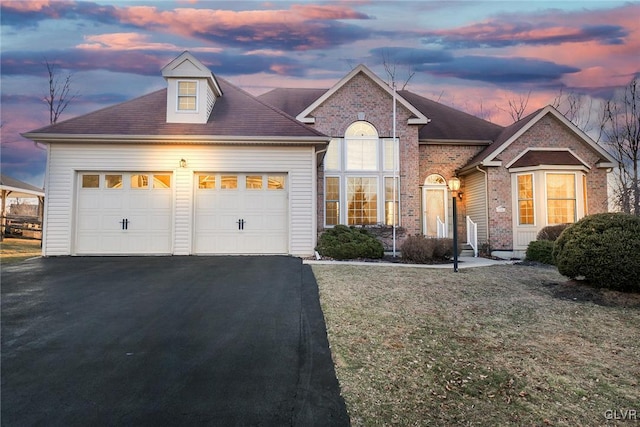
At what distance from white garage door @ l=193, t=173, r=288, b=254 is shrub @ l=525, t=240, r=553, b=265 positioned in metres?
8.64

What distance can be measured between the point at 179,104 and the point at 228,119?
1740mm

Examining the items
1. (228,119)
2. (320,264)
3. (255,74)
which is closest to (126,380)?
(320,264)

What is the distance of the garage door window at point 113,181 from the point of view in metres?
11.3

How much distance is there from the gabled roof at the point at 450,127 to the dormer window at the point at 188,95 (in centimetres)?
942

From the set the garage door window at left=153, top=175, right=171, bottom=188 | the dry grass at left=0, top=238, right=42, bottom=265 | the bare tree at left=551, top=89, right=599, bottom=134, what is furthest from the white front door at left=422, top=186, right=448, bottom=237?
the dry grass at left=0, top=238, right=42, bottom=265

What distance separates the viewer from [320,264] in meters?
9.69

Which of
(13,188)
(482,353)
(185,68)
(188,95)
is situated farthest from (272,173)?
(13,188)

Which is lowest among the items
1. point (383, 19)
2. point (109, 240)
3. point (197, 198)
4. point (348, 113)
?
point (109, 240)

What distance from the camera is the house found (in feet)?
36.5

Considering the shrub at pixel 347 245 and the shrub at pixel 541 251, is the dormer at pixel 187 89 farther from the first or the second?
the shrub at pixel 541 251

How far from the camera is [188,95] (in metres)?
12.3

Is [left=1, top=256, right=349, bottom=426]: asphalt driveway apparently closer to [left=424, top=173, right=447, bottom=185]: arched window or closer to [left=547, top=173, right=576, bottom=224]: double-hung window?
[left=424, top=173, right=447, bottom=185]: arched window

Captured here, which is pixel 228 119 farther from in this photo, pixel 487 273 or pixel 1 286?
pixel 487 273

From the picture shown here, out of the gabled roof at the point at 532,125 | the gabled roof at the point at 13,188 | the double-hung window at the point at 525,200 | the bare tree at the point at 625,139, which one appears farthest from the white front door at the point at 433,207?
the gabled roof at the point at 13,188
